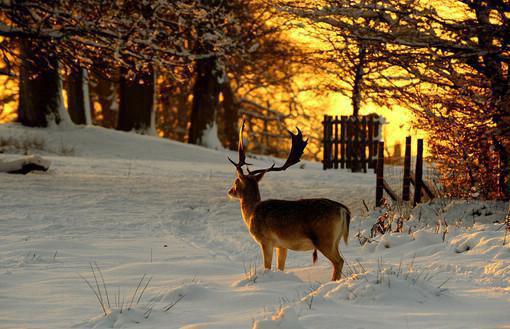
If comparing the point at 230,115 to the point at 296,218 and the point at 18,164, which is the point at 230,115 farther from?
the point at 296,218

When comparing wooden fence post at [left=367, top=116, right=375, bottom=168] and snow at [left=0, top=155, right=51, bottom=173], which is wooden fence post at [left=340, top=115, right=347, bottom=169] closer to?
wooden fence post at [left=367, top=116, right=375, bottom=168]

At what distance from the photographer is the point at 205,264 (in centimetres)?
882

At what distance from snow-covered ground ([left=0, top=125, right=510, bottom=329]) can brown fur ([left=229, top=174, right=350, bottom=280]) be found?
39 cm

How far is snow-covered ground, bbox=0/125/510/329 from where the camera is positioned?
5.82 metres

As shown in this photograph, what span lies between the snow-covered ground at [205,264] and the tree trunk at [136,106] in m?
11.1

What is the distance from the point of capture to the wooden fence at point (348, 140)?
95.6 ft

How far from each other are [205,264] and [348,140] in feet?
69.0

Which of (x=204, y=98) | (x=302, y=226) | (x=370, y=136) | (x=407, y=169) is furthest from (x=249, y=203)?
(x=204, y=98)

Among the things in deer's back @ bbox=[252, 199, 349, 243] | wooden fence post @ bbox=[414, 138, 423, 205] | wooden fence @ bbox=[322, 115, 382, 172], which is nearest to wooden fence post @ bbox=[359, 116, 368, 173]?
wooden fence @ bbox=[322, 115, 382, 172]

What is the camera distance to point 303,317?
17.9ft

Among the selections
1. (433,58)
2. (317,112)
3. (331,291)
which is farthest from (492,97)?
(317,112)

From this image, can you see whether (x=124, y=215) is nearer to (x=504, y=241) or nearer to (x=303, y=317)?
(x=504, y=241)

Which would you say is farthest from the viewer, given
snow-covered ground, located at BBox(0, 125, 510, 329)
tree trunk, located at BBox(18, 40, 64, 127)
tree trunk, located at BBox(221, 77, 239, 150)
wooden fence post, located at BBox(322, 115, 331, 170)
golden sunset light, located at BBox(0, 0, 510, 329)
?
tree trunk, located at BBox(221, 77, 239, 150)

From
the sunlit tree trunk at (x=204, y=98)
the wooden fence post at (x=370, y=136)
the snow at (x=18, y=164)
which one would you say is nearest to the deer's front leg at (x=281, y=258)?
the snow at (x=18, y=164)
